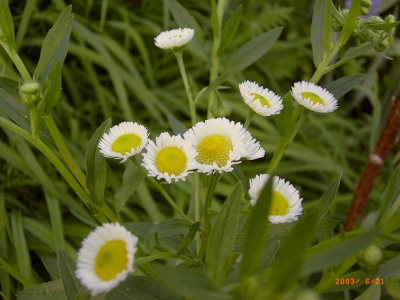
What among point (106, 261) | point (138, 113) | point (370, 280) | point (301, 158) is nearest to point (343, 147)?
point (301, 158)

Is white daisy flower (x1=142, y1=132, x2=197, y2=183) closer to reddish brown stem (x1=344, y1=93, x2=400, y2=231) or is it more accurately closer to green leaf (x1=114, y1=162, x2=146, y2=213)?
green leaf (x1=114, y1=162, x2=146, y2=213)

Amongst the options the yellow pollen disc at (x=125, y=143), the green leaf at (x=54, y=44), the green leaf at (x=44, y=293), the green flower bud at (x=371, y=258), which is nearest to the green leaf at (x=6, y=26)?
the green leaf at (x=54, y=44)

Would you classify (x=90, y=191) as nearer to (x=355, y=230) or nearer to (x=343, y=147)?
(x=355, y=230)

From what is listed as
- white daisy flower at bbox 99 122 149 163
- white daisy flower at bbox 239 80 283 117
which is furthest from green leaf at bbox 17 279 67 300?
A: white daisy flower at bbox 239 80 283 117

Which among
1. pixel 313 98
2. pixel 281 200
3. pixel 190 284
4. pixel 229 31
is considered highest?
pixel 229 31

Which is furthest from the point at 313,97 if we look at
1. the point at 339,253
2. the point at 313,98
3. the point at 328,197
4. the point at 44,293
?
the point at 44,293

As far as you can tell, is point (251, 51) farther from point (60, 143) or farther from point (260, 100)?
point (60, 143)
